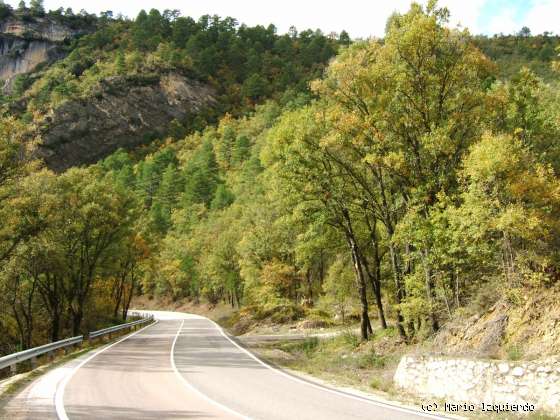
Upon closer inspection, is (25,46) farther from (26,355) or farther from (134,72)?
(26,355)

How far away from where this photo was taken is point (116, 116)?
408 ft

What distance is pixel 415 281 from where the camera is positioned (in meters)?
16.2

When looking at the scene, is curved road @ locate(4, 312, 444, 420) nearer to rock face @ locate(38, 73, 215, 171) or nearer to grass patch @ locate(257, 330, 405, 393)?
grass patch @ locate(257, 330, 405, 393)

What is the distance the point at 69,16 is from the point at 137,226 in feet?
556

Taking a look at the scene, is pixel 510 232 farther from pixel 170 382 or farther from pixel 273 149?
pixel 273 149

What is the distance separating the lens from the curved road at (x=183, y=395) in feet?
27.8

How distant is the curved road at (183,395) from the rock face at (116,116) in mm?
108016

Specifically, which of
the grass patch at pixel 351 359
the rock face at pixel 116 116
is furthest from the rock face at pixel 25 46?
the grass patch at pixel 351 359

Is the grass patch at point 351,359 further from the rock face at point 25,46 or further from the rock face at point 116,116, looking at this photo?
the rock face at point 25,46

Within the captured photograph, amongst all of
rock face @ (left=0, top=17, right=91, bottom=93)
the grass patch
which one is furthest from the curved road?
rock face @ (left=0, top=17, right=91, bottom=93)

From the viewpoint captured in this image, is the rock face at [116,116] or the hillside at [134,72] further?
the hillside at [134,72]

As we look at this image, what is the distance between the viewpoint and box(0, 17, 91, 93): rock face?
15375 cm

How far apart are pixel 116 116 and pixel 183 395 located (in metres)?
125

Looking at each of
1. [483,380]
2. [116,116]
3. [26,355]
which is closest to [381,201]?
[483,380]
